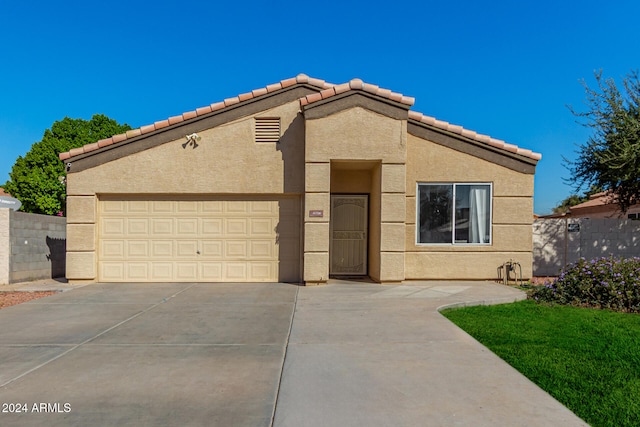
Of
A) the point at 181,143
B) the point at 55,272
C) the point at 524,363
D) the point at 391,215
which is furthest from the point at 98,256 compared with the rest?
the point at 524,363

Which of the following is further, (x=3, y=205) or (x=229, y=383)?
(x=3, y=205)

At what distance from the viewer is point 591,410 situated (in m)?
3.27

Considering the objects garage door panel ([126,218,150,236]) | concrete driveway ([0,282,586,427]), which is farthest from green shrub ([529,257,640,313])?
garage door panel ([126,218,150,236])

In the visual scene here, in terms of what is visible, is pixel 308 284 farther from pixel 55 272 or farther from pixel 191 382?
pixel 55 272

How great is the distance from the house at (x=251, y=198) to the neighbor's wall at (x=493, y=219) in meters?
0.03

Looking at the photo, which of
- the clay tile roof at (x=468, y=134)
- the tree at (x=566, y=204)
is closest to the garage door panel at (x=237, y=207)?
the clay tile roof at (x=468, y=134)

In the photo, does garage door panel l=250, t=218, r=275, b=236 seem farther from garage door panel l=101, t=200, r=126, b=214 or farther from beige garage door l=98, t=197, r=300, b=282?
garage door panel l=101, t=200, r=126, b=214

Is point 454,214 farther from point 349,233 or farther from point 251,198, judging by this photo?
point 251,198

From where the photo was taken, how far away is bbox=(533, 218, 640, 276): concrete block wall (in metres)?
11.5

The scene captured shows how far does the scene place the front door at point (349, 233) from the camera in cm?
1105

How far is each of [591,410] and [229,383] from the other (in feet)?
10.8

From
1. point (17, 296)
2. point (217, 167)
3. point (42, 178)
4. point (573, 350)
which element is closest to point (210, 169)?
point (217, 167)

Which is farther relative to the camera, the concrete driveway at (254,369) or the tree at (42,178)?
the tree at (42,178)

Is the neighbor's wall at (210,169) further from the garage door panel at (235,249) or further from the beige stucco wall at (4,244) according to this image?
the beige stucco wall at (4,244)
